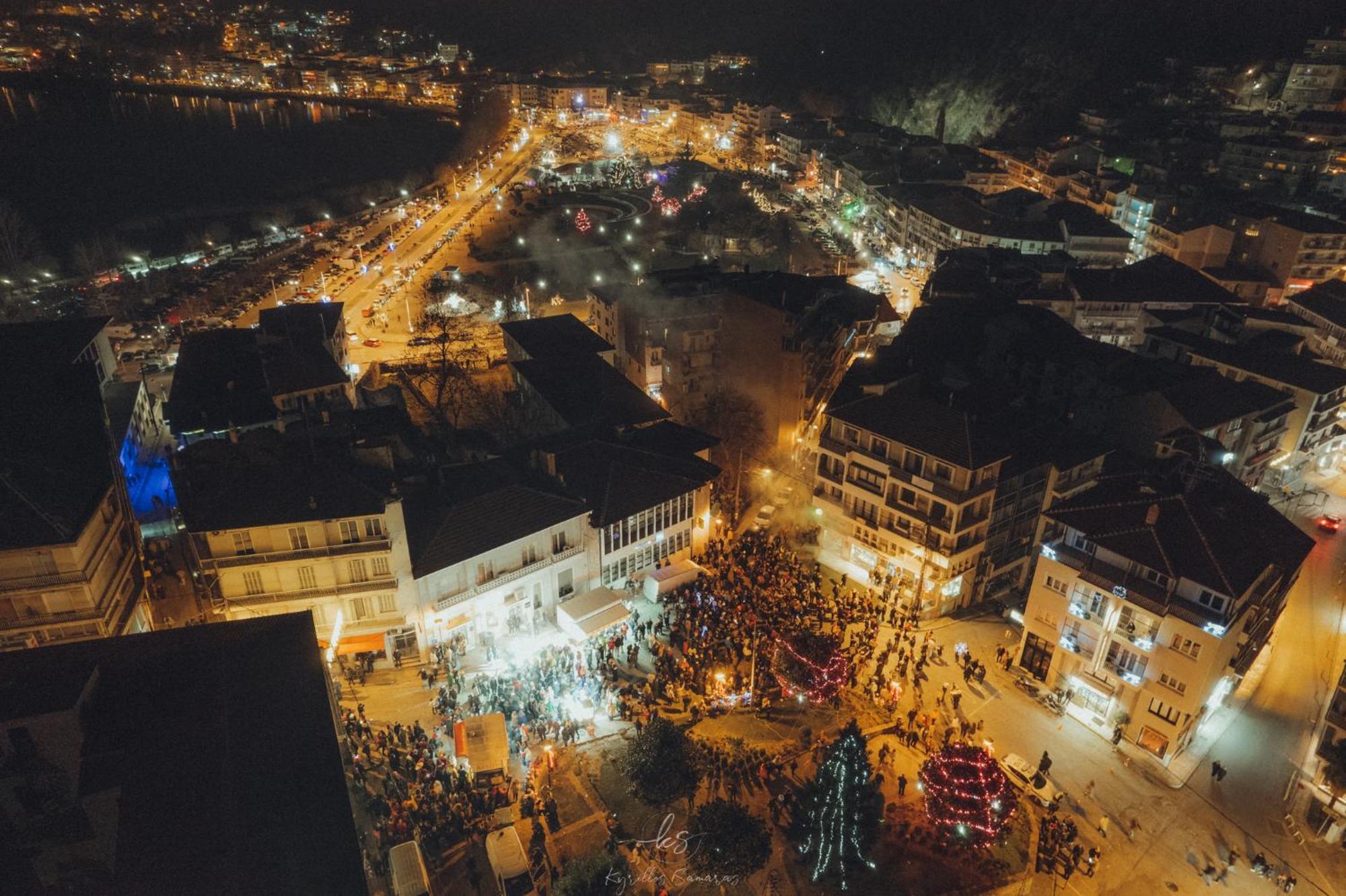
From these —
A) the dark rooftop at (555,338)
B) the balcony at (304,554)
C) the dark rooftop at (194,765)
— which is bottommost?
the balcony at (304,554)

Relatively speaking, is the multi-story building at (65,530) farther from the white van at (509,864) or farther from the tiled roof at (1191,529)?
the tiled roof at (1191,529)

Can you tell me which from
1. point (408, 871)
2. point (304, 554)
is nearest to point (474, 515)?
point (304, 554)

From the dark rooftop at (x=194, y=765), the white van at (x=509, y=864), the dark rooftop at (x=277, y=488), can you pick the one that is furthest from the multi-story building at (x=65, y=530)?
the white van at (x=509, y=864)

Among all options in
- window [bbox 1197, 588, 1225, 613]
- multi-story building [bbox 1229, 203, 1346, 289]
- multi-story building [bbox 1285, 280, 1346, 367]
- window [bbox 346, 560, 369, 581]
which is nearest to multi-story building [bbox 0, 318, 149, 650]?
window [bbox 346, 560, 369, 581]

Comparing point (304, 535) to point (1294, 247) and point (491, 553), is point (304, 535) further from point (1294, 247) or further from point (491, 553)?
point (1294, 247)

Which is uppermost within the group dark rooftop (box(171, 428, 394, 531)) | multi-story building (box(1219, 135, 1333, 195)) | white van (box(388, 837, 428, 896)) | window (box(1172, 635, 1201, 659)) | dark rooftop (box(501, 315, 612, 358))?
multi-story building (box(1219, 135, 1333, 195))

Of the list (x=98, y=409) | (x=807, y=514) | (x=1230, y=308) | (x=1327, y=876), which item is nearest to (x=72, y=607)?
(x=98, y=409)

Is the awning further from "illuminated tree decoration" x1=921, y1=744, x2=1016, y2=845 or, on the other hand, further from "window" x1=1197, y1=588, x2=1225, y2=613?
"window" x1=1197, y1=588, x2=1225, y2=613
